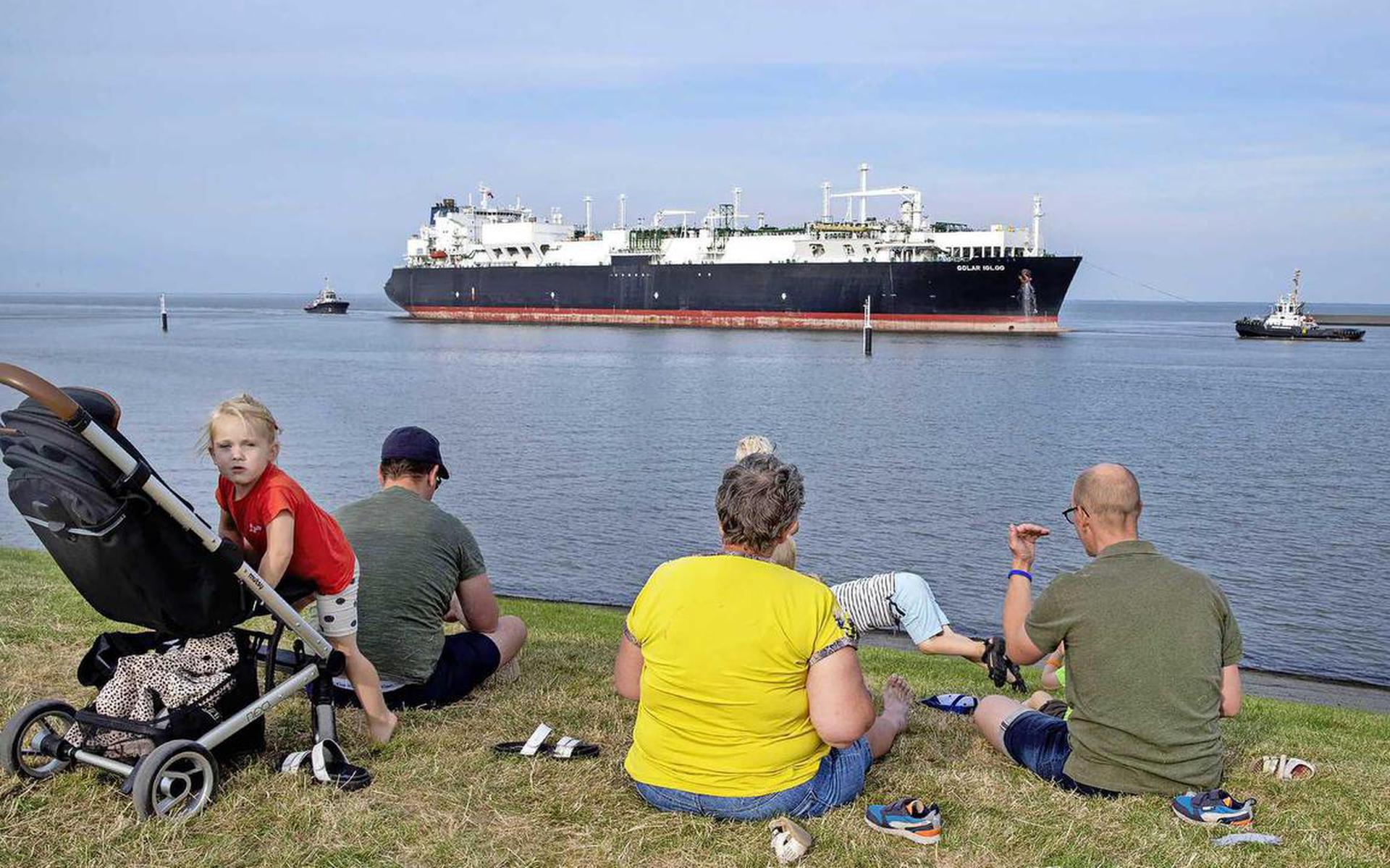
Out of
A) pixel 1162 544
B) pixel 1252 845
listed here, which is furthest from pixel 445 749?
pixel 1162 544

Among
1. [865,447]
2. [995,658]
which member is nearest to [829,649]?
[995,658]

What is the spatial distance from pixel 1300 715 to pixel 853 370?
3785 cm

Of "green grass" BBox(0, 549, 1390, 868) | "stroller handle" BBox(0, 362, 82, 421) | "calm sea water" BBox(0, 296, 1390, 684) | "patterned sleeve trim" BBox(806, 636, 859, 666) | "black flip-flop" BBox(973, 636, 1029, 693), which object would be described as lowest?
"calm sea water" BBox(0, 296, 1390, 684)

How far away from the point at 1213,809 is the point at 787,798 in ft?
4.53

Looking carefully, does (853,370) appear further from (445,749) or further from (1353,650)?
(445,749)

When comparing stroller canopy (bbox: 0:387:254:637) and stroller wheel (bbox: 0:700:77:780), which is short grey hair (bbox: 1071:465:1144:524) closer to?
stroller canopy (bbox: 0:387:254:637)

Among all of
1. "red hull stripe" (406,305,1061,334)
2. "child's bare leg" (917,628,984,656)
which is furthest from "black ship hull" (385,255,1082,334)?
"child's bare leg" (917,628,984,656)

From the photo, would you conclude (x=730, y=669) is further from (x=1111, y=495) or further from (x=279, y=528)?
(x=279, y=528)

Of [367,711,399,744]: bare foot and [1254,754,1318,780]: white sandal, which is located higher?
[367,711,399,744]: bare foot

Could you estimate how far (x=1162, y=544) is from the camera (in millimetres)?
15688

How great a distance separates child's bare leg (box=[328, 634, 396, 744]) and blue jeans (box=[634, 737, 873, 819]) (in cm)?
115

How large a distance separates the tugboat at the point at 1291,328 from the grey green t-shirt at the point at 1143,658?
73427 mm

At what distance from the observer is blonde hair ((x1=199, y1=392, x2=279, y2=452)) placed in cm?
381

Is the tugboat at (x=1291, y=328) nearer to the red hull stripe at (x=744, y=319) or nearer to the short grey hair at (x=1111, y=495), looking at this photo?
the red hull stripe at (x=744, y=319)
